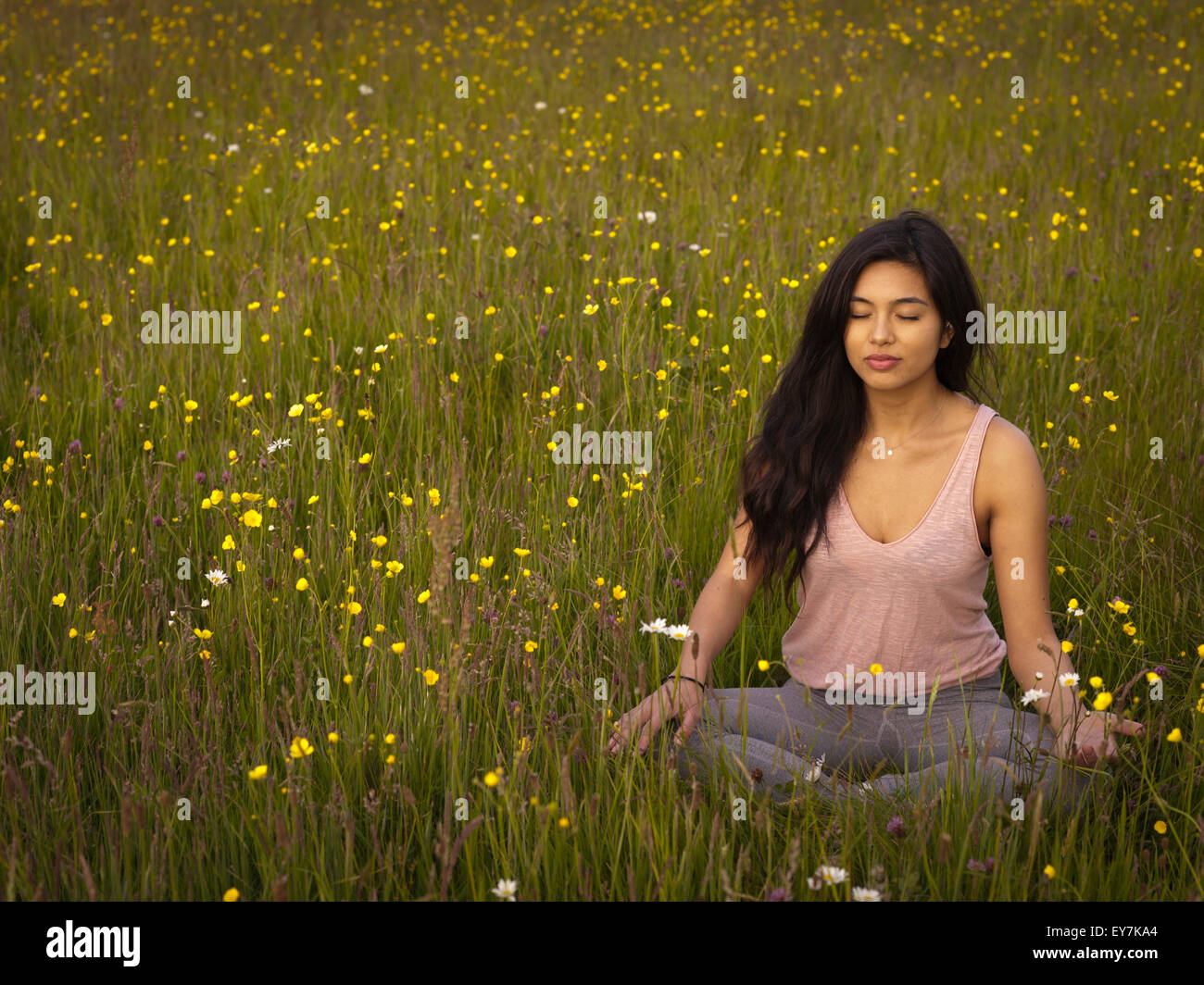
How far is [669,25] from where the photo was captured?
964 centimetres

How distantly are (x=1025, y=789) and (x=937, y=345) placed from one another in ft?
3.40

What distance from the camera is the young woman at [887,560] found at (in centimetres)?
237

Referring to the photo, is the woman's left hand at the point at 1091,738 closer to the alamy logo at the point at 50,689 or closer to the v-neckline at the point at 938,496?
the v-neckline at the point at 938,496

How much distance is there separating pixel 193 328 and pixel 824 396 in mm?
2777

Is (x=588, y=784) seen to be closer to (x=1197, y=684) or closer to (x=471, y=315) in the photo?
(x=1197, y=684)

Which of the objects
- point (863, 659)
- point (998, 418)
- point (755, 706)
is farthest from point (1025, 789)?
point (998, 418)

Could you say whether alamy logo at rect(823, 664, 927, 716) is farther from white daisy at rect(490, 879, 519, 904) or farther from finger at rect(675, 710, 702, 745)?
white daisy at rect(490, 879, 519, 904)

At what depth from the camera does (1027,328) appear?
14.0 ft

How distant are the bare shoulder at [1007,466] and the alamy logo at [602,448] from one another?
115 centimetres

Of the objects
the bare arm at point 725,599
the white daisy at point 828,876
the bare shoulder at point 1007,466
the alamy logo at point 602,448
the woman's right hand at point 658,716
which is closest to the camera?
the white daisy at point 828,876

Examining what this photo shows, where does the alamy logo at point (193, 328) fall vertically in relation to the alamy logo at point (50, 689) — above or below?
above

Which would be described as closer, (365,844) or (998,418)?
(365,844)
